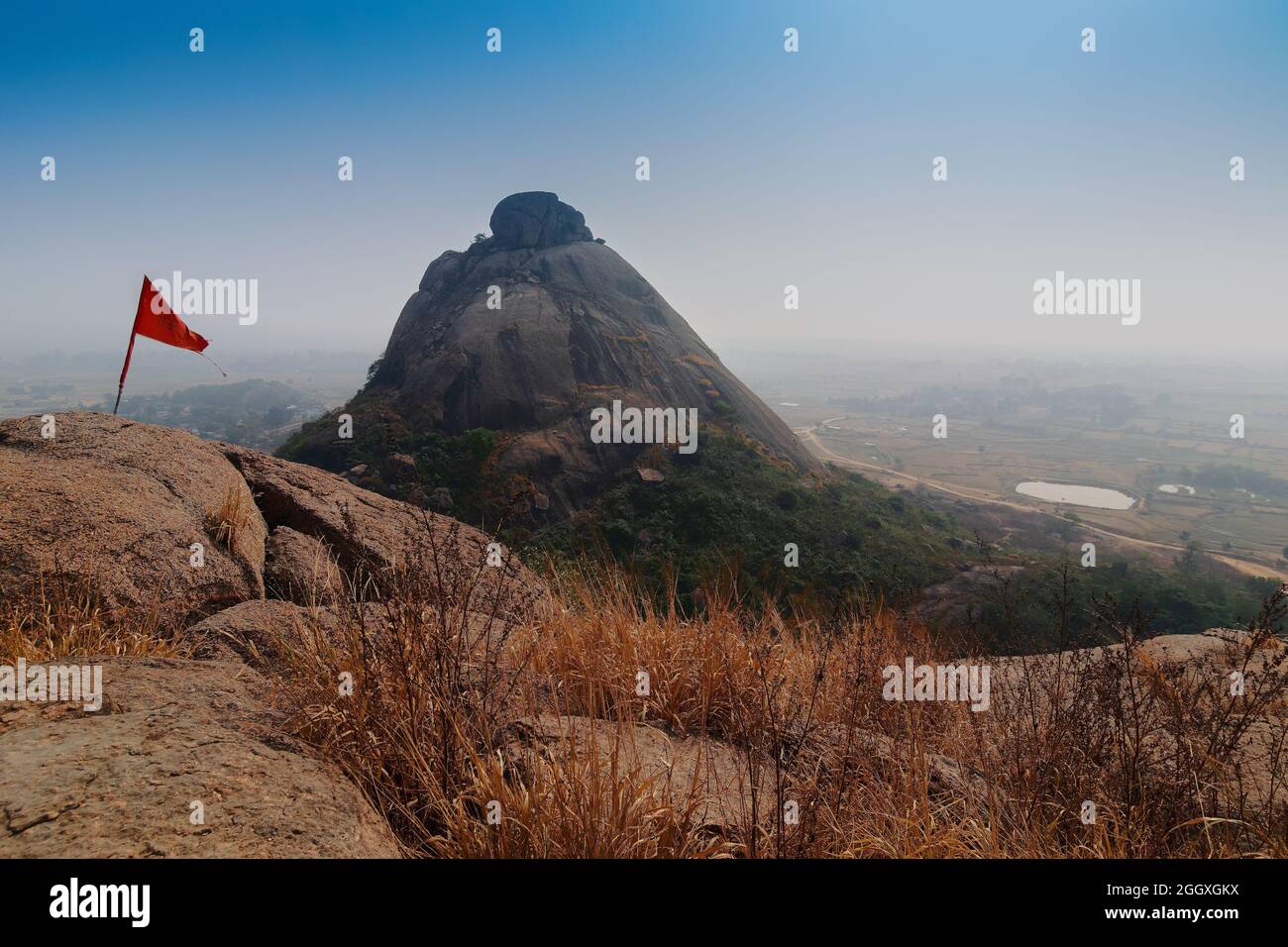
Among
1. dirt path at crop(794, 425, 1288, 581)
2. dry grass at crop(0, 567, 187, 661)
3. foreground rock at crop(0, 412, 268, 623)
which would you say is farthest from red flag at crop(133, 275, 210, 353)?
dirt path at crop(794, 425, 1288, 581)

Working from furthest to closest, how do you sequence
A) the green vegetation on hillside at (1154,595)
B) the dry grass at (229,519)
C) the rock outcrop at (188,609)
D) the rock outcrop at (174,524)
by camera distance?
1. the green vegetation on hillside at (1154,595)
2. the dry grass at (229,519)
3. the rock outcrop at (174,524)
4. the rock outcrop at (188,609)

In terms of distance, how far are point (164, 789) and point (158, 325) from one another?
5.10m

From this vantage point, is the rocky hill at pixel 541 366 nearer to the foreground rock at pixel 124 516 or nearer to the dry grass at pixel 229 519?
the foreground rock at pixel 124 516

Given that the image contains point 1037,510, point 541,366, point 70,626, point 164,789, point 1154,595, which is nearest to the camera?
point 164,789

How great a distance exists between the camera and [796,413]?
419 feet

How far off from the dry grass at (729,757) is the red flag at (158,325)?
3653 millimetres

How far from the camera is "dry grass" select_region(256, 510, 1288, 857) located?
6.93 feet

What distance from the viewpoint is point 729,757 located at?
297 cm

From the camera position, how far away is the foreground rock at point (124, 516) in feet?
12.4

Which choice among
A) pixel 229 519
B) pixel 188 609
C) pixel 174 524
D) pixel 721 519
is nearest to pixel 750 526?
pixel 721 519

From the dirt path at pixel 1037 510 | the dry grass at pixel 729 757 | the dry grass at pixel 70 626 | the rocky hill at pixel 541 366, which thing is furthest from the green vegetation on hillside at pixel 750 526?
the dry grass at pixel 70 626

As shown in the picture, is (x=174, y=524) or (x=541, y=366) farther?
(x=541, y=366)

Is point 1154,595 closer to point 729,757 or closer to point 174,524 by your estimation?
point 729,757
